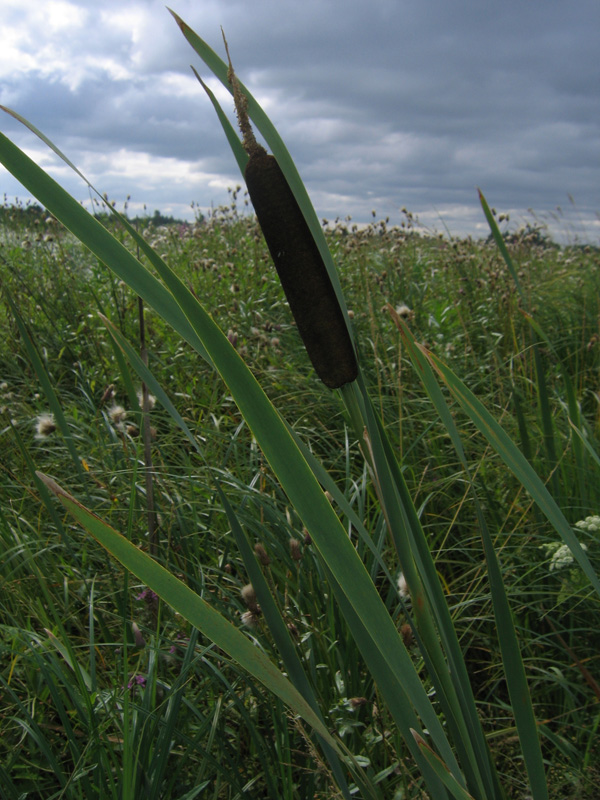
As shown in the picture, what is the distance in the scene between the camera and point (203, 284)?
4289mm

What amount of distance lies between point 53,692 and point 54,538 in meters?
0.83

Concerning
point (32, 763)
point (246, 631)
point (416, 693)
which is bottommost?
point (32, 763)

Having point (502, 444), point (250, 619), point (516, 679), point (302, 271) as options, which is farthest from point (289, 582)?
point (302, 271)

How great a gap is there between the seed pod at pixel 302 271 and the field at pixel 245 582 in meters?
0.07

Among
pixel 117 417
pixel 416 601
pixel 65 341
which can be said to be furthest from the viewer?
pixel 65 341

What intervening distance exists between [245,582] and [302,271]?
122 cm

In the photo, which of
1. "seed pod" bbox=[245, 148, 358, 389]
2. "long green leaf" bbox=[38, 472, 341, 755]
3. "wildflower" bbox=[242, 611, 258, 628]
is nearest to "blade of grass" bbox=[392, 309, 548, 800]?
"seed pod" bbox=[245, 148, 358, 389]

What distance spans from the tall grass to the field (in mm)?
11

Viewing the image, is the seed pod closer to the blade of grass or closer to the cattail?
the cattail

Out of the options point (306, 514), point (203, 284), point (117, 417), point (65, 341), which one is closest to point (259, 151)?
point (306, 514)

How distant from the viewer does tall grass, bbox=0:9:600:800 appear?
1.77 feet

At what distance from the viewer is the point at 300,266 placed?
56 centimetres

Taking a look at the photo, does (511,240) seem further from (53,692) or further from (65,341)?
(53,692)

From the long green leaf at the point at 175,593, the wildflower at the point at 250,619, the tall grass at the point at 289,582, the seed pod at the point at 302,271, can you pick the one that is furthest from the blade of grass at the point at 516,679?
the wildflower at the point at 250,619
